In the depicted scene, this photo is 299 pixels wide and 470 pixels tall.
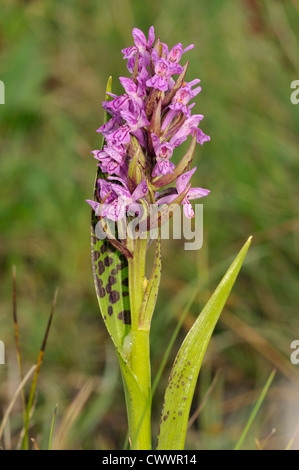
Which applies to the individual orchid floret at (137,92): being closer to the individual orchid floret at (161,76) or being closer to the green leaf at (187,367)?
the individual orchid floret at (161,76)

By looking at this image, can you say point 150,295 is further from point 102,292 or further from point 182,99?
point 182,99

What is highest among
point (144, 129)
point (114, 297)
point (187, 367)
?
point (144, 129)

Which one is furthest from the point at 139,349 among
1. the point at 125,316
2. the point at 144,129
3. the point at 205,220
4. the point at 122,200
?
the point at 205,220

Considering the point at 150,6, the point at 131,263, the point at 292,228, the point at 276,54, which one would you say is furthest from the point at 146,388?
the point at 150,6

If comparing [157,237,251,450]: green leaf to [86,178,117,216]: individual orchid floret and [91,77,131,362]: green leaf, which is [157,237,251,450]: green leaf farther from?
[86,178,117,216]: individual orchid floret

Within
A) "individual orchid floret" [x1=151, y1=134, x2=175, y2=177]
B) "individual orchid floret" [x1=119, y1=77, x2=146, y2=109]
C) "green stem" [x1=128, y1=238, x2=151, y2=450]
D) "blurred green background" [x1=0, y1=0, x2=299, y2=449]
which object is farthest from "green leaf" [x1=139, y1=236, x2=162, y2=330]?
"blurred green background" [x1=0, y1=0, x2=299, y2=449]
